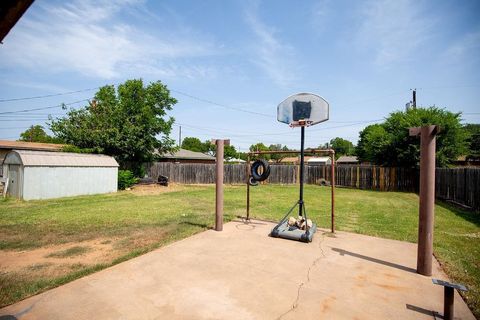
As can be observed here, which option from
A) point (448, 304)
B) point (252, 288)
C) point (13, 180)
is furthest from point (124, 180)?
point (448, 304)

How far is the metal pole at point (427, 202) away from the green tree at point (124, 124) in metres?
19.4

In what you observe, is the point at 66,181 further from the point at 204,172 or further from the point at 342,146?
the point at 342,146

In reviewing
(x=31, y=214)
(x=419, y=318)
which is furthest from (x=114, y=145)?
(x=419, y=318)

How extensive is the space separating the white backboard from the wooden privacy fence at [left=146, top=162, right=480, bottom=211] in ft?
34.8

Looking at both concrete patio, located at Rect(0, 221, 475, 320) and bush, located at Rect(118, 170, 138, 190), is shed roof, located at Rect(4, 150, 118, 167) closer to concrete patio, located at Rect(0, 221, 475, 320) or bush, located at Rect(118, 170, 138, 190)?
bush, located at Rect(118, 170, 138, 190)

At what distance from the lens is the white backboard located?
21.5 feet

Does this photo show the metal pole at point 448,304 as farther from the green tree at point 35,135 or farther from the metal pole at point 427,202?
the green tree at point 35,135

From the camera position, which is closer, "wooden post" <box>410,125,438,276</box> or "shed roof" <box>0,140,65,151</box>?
"wooden post" <box>410,125,438,276</box>

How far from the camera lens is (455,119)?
61.8ft

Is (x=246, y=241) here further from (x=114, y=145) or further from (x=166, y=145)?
(x=166, y=145)

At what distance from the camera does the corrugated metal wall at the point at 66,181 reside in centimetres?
1239

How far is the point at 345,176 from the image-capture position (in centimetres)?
Answer: 2219

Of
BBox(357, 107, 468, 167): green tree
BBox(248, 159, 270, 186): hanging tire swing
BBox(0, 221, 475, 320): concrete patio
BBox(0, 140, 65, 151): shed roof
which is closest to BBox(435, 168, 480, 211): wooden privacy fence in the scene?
BBox(357, 107, 468, 167): green tree

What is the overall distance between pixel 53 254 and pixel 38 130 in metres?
68.2
